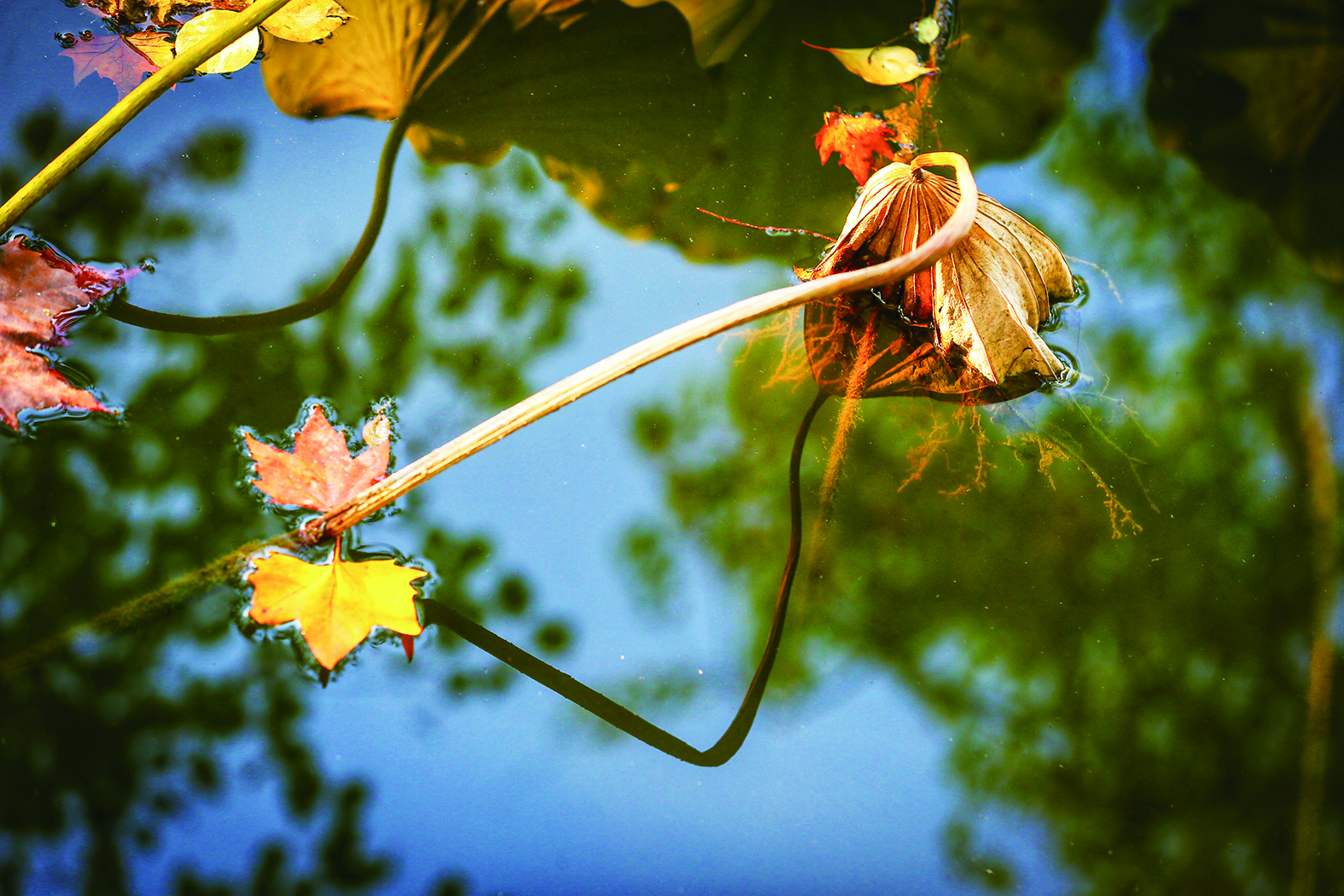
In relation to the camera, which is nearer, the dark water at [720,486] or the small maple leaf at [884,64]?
the dark water at [720,486]

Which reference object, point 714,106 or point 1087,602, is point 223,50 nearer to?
point 714,106

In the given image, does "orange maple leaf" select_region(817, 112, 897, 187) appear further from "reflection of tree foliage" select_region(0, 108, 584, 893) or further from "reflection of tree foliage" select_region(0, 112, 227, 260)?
"reflection of tree foliage" select_region(0, 112, 227, 260)

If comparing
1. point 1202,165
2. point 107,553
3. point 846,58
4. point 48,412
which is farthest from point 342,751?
point 1202,165

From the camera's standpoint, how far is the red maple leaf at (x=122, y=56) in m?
0.91

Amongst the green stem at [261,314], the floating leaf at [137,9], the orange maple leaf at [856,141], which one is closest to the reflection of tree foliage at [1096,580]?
the orange maple leaf at [856,141]

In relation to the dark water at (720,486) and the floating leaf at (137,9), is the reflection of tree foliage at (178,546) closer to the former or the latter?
the dark water at (720,486)

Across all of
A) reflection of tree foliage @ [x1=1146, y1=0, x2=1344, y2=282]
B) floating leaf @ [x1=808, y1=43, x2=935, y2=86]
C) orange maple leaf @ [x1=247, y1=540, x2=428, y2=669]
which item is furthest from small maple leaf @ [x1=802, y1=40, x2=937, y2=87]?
orange maple leaf @ [x1=247, y1=540, x2=428, y2=669]

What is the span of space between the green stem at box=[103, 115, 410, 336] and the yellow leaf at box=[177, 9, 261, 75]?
0.30m

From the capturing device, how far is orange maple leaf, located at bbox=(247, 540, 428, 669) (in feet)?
2.32

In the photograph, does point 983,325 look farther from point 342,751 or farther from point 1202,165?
point 342,751

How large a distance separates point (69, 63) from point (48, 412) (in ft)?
1.67

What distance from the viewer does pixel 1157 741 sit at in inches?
30.0

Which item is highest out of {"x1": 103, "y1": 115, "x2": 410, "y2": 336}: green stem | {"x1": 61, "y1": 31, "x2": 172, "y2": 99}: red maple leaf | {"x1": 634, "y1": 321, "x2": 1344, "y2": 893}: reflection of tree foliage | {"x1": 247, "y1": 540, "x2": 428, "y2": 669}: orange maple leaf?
{"x1": 61, "y1": 31, "x2": 172, "y2": 99}: red maple leaf

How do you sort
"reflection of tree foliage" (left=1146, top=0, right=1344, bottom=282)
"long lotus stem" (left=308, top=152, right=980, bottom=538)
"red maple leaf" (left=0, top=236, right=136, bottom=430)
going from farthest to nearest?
"reflection of tree foliage" (left=1146, top=0, right=1344, bottom=282) < "red maple leaf" (left=0, top=236, right=136, bottom=430) < "long lotus stem" (left=308, top=152, right=980, bottom=538)
